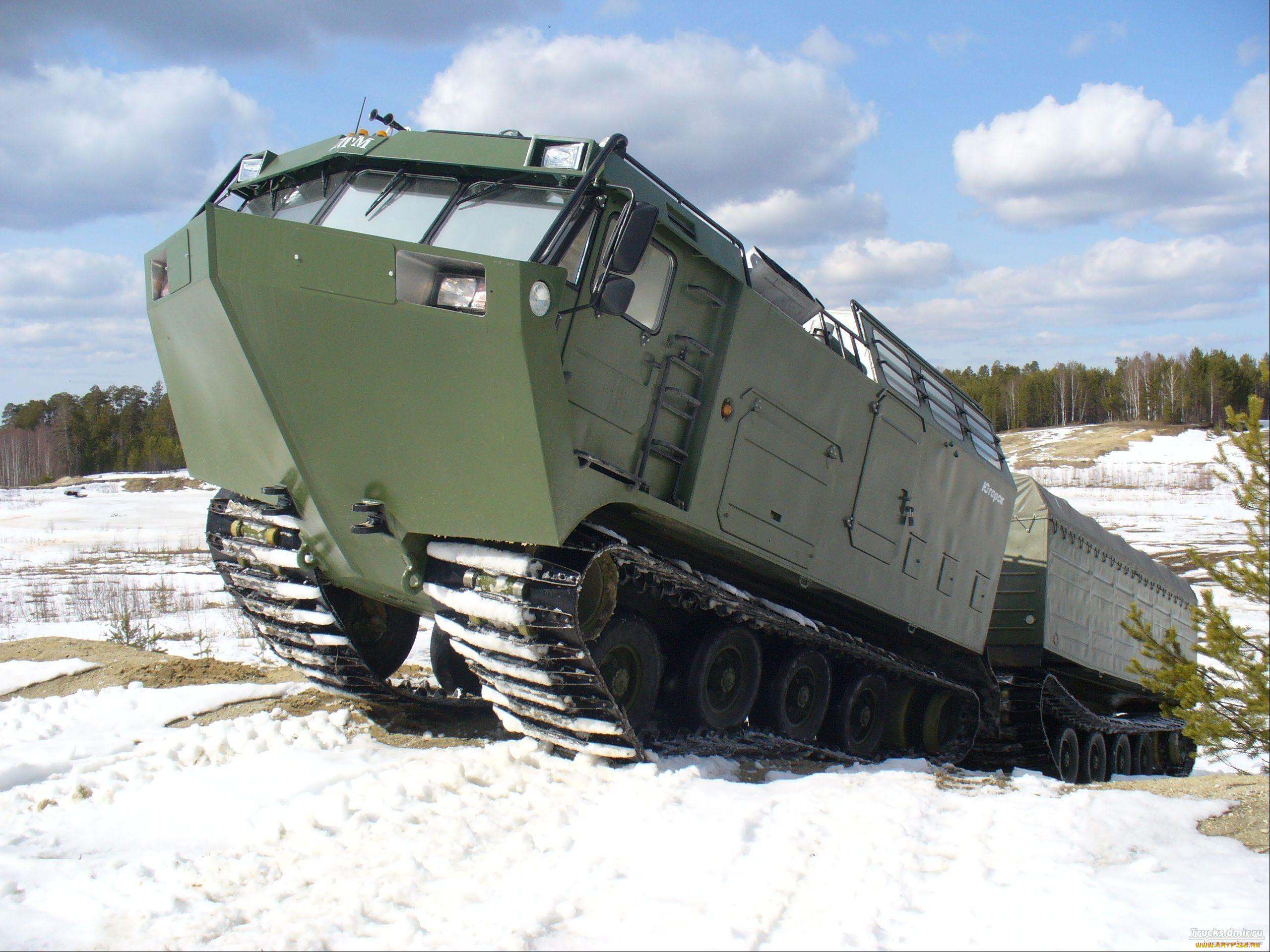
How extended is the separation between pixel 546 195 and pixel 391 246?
1059mm

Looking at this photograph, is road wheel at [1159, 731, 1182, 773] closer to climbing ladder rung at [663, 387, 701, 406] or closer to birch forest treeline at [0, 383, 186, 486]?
climbing ladder rung at [663, 387, 701, 406]

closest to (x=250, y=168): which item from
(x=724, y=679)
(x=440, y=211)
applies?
(x=440, y=211)

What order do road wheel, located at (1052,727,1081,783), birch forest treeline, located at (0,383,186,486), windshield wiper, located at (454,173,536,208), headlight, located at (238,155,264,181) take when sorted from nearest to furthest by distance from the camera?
1. windshield wiper, located at (454,173,536,208)
2. headlight, located at (238,155,264,181)
3. road wheel, located at (1052,727,1081,783)
4. birch forest treeline, located at (0,383,186,486)

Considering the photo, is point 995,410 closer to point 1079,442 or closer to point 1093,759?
point 1079,442

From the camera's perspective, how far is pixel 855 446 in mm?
6934

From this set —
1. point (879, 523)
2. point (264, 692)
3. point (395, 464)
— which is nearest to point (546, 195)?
point (395, 464)

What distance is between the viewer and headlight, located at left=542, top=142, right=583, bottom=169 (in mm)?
5031

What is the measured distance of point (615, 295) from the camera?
482 centimetres

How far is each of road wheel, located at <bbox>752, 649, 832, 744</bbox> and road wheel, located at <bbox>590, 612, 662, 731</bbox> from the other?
1266 mm

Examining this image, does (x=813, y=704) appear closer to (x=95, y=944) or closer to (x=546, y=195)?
(x=546, y=195)

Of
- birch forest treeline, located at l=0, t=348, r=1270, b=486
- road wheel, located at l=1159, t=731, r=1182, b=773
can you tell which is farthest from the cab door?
birch forest treeline, located at l=0, t=348, r=1270, b=486

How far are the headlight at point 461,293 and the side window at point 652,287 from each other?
1078 mm

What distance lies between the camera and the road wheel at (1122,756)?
11.1 meters

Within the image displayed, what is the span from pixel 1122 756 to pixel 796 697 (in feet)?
20.5
